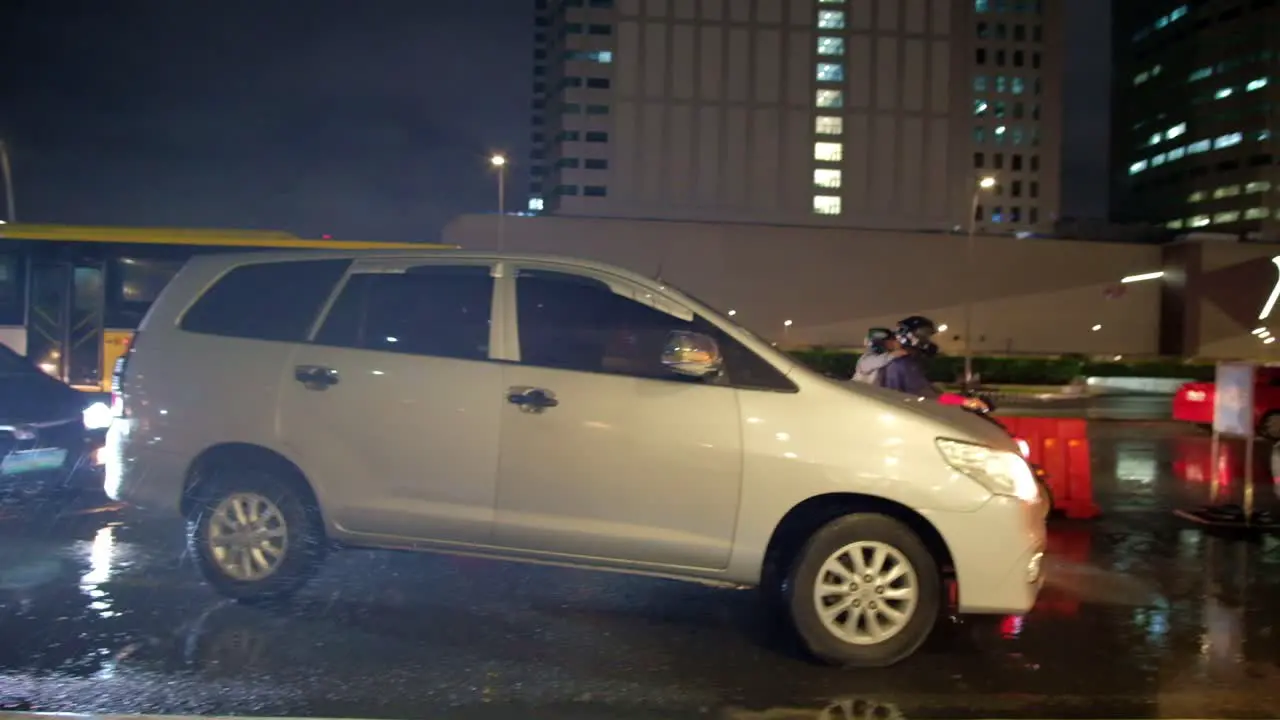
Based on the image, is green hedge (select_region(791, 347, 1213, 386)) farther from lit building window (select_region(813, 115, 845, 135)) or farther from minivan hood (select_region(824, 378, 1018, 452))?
lit building window (select_region(813, 115, 845, 135))

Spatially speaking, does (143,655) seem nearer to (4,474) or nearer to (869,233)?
(4,474)

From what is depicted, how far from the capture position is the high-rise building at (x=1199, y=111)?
10900cm

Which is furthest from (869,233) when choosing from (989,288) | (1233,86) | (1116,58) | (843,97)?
(1116,58)

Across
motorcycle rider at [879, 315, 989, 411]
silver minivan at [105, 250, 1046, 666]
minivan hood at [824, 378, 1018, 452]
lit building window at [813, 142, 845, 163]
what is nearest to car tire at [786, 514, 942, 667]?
silver minivan at [105, 250, 1046, 666]

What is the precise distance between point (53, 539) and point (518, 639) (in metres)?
4.26

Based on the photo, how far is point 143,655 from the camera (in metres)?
5.29

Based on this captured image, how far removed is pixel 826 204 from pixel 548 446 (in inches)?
3206

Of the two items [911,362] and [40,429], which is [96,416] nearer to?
[40,429]

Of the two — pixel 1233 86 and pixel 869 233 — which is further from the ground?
pixel 1233 86

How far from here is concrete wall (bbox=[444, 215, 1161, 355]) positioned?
2259 inches

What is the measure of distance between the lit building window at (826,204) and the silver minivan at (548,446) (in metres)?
79.8

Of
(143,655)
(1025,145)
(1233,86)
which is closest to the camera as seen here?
(143,655)

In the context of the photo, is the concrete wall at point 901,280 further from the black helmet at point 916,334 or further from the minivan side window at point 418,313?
the minivan side window at point 418,313

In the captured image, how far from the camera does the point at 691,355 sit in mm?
5328
